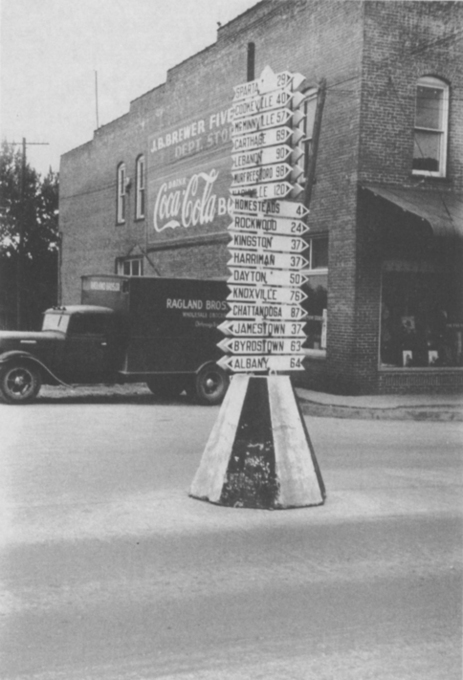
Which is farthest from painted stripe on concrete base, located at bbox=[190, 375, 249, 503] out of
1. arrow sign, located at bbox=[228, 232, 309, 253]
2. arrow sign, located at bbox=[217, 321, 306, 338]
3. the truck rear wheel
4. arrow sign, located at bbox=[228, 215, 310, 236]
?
the truck rear wheel

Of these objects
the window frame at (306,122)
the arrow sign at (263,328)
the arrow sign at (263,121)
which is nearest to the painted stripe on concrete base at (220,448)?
the arrow sign at (263,328)

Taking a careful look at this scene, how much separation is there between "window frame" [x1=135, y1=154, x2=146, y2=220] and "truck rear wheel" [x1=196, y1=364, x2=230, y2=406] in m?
12.9

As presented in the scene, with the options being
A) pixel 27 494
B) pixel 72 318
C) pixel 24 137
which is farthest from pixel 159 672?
pixel 24 137

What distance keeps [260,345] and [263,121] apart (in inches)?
80.2

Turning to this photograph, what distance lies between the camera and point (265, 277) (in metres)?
7.63

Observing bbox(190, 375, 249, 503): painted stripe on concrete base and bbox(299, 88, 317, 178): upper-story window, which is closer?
bbox(190, 375, 249, 503): painted stripe on concrete base

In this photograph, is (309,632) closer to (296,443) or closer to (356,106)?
(296,443)

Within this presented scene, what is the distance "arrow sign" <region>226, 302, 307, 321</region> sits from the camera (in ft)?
24.6

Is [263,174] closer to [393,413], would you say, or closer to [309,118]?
[393,413]

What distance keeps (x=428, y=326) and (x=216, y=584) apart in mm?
13477

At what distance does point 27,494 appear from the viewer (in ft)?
25.7

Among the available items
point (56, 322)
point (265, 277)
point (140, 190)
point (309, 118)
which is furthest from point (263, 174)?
point (140, 190)

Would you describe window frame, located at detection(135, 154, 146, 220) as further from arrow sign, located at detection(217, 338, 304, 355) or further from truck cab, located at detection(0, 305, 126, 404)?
arrow sign, located at detection(217, 338, 304, 355)

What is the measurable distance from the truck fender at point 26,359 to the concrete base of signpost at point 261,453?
8437 millimetres
